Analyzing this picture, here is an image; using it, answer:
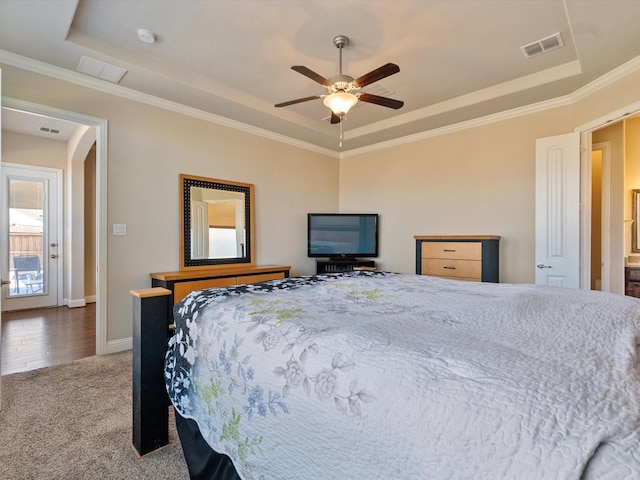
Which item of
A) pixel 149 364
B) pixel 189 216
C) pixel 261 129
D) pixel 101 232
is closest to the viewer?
pixel 149 364

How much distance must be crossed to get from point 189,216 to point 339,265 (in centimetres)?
210

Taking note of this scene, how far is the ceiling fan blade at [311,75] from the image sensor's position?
2205 mm

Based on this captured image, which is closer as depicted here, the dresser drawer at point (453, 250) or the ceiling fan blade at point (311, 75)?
the ceiling fan blade at point (311, 75)

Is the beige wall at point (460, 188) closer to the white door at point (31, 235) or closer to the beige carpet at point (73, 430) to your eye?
the beige carpet at point (73, 430)

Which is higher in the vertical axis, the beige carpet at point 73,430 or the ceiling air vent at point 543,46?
the ceiling air vent at point 543,46

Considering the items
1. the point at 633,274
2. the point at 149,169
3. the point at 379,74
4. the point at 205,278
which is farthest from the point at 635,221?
the point at 149,169

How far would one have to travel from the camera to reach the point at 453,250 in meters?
3.77

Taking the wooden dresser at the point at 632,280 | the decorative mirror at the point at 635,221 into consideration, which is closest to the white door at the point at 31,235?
the wooden dresser at the point at 632,280

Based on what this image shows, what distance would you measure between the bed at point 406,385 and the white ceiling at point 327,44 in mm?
2047

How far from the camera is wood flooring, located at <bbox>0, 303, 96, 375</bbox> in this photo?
290 centimetres

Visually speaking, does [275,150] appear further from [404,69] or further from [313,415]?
[313,415]

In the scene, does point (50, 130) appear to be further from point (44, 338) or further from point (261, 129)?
point (261, 129)

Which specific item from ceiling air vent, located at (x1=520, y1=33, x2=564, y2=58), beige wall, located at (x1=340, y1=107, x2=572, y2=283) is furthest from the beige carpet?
ceiling air vent, located at (x1=520, y1=33, x2=564, y2=58)

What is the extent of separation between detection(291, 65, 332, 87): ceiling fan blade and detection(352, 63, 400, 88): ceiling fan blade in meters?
0.21
